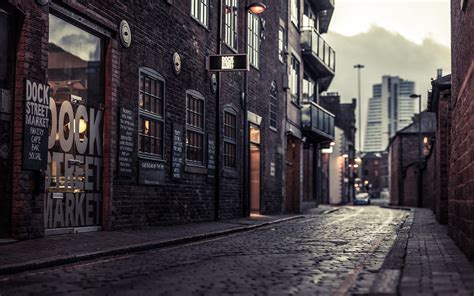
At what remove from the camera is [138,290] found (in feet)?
22.1

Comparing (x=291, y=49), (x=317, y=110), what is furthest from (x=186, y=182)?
(x=317, y=110)

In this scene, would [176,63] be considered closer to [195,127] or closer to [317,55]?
[195,127]

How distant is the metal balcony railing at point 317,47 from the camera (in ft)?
112

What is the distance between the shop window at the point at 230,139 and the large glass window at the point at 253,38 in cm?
340

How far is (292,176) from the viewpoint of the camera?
33250mm

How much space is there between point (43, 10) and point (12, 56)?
3.61ft

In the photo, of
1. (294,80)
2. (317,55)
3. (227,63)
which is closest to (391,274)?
(227,63)

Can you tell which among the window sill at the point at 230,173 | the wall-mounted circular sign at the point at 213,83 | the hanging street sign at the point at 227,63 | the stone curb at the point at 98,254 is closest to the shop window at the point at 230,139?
the window sill at the point at 230,173

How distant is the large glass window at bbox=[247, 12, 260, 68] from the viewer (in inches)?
986

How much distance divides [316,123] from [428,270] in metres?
27.2

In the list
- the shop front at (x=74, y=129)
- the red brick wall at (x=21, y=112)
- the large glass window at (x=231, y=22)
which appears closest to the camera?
the red brick wall at (x=21, y=112)

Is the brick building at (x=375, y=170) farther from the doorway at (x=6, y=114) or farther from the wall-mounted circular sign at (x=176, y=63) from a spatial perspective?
the doorway at (x=6, y=114)

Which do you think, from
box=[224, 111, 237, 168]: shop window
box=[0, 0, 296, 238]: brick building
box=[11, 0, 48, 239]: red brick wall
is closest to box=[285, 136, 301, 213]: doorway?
box=[0, 0, 296, 238]: brick building

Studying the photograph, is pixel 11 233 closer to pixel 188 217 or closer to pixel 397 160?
pixel 188 217
